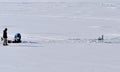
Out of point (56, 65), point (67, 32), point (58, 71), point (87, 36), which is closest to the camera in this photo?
point (58, 71)

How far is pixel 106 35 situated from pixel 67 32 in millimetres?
2799

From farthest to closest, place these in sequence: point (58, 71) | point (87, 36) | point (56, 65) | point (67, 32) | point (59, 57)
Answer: point (67, 32)
point (87, 36)
point (59, 57)
point (56, 65)
point (58, 71)

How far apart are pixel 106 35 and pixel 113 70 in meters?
11.3

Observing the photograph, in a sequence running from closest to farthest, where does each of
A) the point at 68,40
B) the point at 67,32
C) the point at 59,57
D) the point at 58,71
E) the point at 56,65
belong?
the point at 58,71 < the point at 56,65 < the point at 59,57 < the point at 68,40 < the point at 67,32

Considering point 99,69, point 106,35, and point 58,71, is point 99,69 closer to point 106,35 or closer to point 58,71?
point 58,71

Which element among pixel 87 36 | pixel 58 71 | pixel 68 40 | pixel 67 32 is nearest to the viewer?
pixel 58 71

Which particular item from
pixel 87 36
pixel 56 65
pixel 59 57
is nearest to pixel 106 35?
pixel 87 36

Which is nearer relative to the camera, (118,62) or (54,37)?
(118,62)

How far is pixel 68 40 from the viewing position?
57.4 ft

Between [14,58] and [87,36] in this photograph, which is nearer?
[14,58]

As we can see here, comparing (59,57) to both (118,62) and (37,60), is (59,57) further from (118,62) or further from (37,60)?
(118,62)

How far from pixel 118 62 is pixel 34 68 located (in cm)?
263

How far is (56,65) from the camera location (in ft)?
29.9

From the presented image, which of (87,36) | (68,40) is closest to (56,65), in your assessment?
(68,40)
